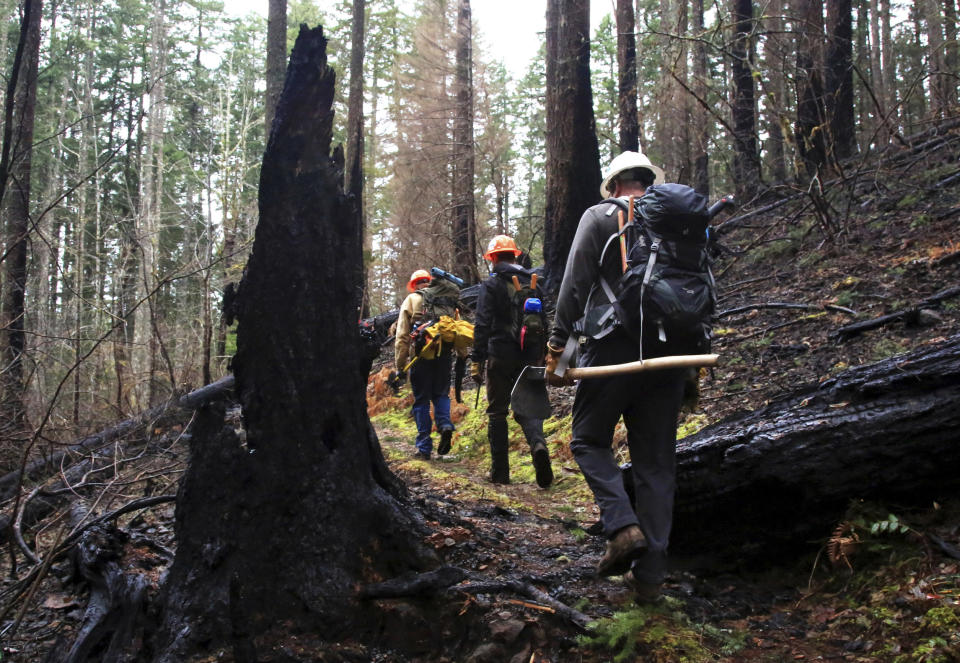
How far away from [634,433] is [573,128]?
302 inches

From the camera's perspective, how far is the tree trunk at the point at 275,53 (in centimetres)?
1355

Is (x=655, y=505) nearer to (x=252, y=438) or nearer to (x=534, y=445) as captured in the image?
(x=252, y=438)

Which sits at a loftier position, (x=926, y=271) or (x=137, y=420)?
(x=926, y=271)

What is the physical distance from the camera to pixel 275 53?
13.8 m

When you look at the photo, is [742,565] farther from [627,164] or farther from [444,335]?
[444,335]

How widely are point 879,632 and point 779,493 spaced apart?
0.88m

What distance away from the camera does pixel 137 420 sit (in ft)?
Result: 26.7

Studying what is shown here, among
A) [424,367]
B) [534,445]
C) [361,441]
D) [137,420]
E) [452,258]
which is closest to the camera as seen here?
[361,441]

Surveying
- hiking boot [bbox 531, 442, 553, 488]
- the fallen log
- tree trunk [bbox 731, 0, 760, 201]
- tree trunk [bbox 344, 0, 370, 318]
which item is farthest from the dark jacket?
tree trunk [bbox 344, 0, 370, 318]

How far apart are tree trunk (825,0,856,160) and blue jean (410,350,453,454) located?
816 cm

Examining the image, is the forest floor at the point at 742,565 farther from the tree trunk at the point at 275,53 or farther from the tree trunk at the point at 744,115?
the tree trunk at the point at 275,53

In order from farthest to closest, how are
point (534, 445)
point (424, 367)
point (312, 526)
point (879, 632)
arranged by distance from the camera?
point (424, 367) < point (534, 445) < point (312, 526) < point (879, 632)

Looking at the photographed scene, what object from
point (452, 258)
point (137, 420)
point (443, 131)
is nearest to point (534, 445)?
point (137, 420)

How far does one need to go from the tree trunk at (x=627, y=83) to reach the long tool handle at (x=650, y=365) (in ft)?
29.5
